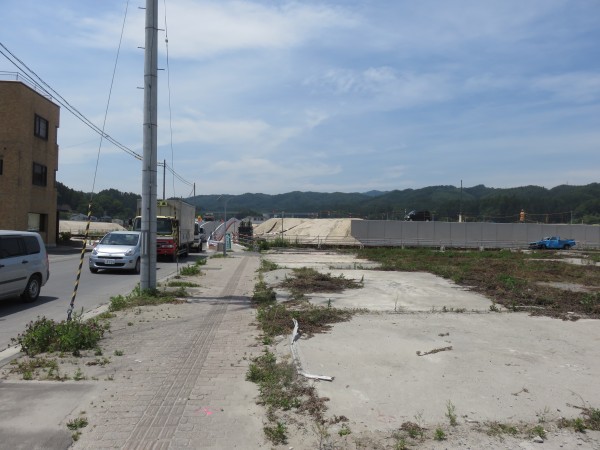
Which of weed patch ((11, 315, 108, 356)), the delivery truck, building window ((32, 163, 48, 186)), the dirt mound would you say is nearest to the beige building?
building window ((32, 163, 48, 186))

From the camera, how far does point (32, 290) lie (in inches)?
Answer: 472

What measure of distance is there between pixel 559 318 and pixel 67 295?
12159mm

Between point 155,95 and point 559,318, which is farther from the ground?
point 155,95

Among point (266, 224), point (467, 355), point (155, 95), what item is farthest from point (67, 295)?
point (266, 224)

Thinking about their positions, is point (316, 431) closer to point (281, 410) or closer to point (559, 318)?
point (281, 410)

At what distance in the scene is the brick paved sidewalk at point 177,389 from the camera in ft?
14.6

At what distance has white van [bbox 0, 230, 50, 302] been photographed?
10.9 metres

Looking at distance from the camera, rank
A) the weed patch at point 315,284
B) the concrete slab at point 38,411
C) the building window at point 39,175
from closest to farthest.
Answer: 1. the concrete slab at point 38,411
2. the weed patch at point 315,284
3. the building window at point 39,175

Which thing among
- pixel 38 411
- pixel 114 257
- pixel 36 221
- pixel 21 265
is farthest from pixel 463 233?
pixel 38 411

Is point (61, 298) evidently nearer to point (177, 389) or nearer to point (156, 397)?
point (177, 389)

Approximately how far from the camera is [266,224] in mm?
83250

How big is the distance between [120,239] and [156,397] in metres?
16.6

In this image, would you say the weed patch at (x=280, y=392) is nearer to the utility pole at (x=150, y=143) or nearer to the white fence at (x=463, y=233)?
the utility pole at (x=150, y=143)

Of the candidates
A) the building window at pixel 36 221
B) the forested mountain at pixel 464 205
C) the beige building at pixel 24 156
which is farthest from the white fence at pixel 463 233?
the beige building at pixel 24 156
